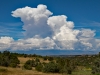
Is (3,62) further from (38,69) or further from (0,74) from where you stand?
→ (0,74)

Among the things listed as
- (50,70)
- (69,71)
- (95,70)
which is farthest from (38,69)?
(95,70)

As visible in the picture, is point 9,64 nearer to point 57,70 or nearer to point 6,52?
point 57,70

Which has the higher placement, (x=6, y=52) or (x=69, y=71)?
(x=6, y=52)

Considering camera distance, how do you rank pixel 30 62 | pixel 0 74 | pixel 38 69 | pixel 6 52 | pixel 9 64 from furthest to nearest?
pixel 6 52
pixel 30 62
pixel 9 64
pixel 38 69
pixel 0 74

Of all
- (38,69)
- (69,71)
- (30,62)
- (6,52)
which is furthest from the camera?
(6,52)

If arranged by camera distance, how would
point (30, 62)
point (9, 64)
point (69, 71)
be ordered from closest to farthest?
point (69, 71) → point (9, 64) → point (30, 62)

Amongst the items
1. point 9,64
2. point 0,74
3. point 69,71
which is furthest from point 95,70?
point 0,74

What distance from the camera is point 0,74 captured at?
1623 inches

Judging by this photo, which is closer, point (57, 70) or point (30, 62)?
point (57, 70)

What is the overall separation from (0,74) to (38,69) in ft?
66.3

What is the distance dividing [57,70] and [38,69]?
4.94m

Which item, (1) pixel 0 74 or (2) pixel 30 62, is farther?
(2) pixel 30 62

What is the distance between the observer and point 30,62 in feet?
250

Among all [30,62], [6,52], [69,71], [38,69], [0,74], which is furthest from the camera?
[6,52]
